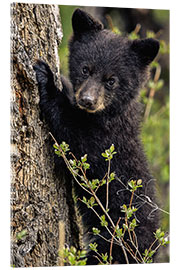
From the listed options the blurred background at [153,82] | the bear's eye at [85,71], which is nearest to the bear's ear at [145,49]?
the bear's eye at [85,71]

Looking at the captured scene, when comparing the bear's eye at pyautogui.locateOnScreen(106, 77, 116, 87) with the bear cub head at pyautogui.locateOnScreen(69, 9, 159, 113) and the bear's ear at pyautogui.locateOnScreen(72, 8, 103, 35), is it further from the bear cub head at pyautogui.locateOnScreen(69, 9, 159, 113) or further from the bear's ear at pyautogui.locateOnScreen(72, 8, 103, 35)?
the bear's ear at pyautogui.locateOnScreen(72, 8, 103, 35)

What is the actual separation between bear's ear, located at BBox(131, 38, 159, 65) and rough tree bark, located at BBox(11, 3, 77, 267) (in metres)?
0.83

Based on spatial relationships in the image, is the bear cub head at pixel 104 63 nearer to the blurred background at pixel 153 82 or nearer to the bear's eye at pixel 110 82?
the bear's eye at pixel 110 82

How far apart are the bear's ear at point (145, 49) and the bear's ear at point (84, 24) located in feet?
1.41

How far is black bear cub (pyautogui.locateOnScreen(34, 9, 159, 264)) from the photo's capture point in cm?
409

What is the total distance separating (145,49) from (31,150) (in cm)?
157

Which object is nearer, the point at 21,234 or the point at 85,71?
the point at 21,234

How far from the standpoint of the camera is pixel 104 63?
13.6 ft

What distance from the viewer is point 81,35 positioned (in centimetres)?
436

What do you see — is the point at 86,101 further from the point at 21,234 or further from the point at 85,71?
the point at 21,234

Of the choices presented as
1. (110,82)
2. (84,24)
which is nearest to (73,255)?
(110,82)

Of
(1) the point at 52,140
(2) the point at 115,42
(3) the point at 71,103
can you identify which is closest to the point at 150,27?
(2) the point at 115,42

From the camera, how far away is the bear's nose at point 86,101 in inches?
154
